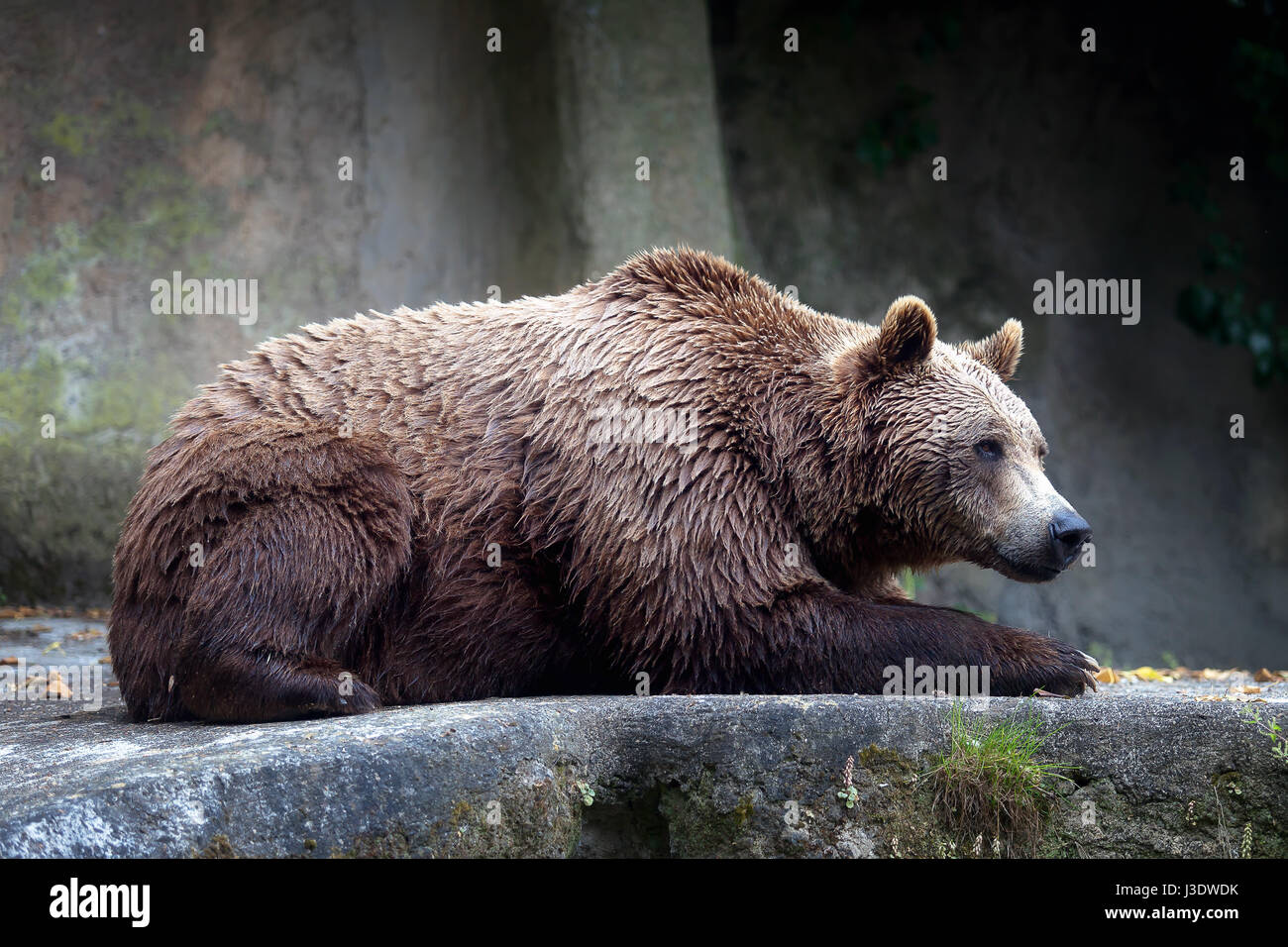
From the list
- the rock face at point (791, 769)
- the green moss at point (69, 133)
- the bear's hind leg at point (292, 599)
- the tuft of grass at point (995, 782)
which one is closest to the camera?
the rock face at point (791, 769)

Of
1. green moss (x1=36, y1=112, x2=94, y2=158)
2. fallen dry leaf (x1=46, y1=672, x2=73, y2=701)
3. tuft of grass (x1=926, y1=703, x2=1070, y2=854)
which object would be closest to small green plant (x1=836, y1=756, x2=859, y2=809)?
tuft of grass (x1=926, y1=703, x2=1070, y2=854)

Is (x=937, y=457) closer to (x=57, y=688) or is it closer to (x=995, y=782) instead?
(x=995, y=782)

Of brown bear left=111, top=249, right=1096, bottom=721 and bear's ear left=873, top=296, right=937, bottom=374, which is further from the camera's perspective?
bear's ear left=873, top=296, right=937, bottom=374

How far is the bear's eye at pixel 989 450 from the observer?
4754mm

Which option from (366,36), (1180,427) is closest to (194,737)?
(366,36)

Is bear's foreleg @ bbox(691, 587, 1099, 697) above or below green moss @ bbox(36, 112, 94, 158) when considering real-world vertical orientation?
below

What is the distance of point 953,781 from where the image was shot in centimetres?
384

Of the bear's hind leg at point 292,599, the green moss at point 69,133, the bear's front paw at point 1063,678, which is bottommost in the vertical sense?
the bear's front paw at point 1063,678

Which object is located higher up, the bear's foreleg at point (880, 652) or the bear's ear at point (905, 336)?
the bear's ear at point (905, 336)

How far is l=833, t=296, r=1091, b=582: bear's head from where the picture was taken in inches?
185

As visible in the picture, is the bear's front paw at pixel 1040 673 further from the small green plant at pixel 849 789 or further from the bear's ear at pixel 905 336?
the bear's ear at pixel 905 336

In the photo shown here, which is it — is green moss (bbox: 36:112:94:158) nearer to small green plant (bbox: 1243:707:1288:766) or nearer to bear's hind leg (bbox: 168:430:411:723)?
bear's hind leg (bbox: 168:430:411:723)

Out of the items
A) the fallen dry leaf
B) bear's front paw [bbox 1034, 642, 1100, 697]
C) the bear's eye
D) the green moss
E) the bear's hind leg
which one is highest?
the green moss

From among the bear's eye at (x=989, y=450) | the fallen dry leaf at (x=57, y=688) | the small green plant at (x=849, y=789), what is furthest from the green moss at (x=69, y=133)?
the small green plant at (x=849, y=789)
